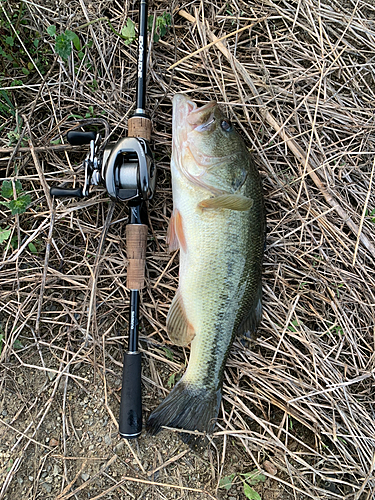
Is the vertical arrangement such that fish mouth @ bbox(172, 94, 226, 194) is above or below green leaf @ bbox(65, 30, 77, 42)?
below

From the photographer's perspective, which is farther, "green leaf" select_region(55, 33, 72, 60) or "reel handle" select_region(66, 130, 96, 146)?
"green leaf" select_region(55, 33, 72, 60)

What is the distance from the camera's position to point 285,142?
2.54m

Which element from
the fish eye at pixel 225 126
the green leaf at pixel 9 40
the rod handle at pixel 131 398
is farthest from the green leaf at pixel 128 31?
the rod handle at pixel 131 398

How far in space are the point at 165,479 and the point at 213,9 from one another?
348 cm

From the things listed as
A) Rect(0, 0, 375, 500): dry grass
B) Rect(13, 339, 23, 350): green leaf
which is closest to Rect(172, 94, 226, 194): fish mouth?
Rect(0, 0, 375, 500): dry grass

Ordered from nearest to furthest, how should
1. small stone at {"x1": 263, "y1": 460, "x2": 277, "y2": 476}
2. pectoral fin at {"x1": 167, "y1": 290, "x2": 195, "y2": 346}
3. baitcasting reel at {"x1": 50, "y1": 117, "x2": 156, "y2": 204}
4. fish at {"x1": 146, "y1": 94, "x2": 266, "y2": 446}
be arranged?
baitcasting reel at {"x1": 50, "y1": 117, "x2": 156, "y2": 204}
fish at {"x1": 146, "y1": 94, "x2": 266, "y2": 446}
pectoral fin at {"x1": 167, "y1": 290, "x2": 195, "y2": 346}
small stone at {"x1": 263, "y1": 460, "x2": 277, "y2": 476}

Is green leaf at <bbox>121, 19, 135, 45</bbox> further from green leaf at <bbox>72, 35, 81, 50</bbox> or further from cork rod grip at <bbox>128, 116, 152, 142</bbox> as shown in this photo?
cork rod grip at <bbox>128, 116, 152, 142</bbox>

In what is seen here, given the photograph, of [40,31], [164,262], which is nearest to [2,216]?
[164,262]

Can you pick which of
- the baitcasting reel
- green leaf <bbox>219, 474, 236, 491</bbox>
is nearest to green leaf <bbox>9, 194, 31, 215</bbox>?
the baitcasting reel

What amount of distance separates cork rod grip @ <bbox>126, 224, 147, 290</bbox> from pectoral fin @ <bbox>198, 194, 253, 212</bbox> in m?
0.45

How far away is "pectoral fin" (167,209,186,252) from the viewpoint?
2.26 meters

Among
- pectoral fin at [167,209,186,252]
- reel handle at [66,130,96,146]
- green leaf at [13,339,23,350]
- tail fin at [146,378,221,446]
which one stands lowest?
tail fin at [146,378,221,446]

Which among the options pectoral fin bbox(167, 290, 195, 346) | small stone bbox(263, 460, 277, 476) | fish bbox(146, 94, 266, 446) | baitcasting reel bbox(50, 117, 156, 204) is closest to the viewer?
baitcasting reel bbox(50, 117, 156, 204)

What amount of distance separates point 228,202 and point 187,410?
4.66ft
